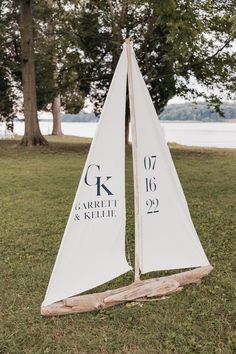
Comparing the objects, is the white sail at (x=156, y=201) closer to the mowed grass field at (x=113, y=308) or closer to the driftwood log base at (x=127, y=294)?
the driftwood log base at (x=127, y=294)

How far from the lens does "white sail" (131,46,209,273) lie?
4160 mm

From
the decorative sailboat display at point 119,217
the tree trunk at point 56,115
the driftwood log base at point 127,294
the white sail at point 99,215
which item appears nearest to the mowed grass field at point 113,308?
the driftwood log base at point 127,294

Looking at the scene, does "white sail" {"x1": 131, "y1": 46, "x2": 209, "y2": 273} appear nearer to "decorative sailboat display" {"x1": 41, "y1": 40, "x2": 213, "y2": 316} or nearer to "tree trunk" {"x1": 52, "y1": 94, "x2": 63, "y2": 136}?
"decorative sailboat display" {"x1": 41, "y1": 40, "x2": 213, "y2": 316}

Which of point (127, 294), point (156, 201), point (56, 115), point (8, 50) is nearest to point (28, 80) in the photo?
point (8, 50)

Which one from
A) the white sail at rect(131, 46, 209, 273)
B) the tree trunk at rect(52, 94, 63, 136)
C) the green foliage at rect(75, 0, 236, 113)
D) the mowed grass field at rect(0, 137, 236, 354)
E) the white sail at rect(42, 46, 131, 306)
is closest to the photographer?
the mowed grass field at rect(0, 137, 236, 354)

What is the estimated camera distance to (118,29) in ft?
56.2

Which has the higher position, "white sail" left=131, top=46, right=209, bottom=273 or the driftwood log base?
"white sail" left=131, top=46, right=209, bottom=273

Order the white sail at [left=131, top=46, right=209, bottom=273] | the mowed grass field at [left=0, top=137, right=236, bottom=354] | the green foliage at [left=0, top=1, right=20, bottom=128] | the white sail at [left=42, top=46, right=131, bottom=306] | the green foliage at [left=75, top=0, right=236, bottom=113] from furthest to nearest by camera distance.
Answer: the green foliage at [left=0, top=1, right=20, bottom=128] < the green foliage at [left=75, top=0, right=236, bottom=113] < the white sail at [left=131, top=46, right=209, bottom=273] < the white sail at [left=42, top=46, right=131, bottom=306] < the mowed grass field at [left=0, top=137, right=236, bottom=354]

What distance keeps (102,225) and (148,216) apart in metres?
0.46

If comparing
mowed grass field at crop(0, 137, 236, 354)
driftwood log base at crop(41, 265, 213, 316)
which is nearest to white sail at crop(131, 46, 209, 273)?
driftwood log base at crop(41, 265, 213, 316)

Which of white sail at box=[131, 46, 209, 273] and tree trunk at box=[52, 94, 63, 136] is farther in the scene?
tree trunk at box=[52, 94, 63, 136]

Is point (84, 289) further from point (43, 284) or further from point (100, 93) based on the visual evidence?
point (100, 93)

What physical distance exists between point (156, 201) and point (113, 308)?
41.5 inches

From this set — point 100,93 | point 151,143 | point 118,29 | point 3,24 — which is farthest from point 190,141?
point 151,143
